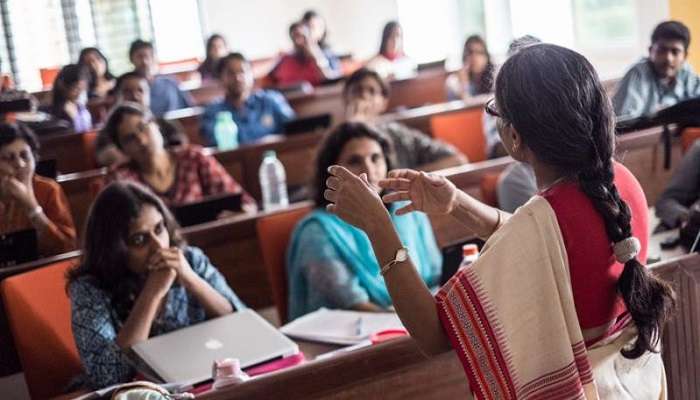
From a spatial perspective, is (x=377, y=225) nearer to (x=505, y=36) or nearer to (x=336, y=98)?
(x=336, y=98)

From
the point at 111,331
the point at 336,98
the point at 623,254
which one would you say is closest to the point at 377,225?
the point at 623,254

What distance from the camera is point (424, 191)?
5.00 ft

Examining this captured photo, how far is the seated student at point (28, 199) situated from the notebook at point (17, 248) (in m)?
0.03

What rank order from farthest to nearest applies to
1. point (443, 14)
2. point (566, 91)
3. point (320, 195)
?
point (443, 14), point (320, 195), point (566, 91)

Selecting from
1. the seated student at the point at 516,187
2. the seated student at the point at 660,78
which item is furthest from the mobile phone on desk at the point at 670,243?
the seated student at the point at 660,78

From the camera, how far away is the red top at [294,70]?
7707 mm

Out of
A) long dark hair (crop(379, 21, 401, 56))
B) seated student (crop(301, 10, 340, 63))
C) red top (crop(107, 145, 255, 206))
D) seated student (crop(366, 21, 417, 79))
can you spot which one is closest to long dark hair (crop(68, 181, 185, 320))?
red top (crop(107, 145, 255, 206))

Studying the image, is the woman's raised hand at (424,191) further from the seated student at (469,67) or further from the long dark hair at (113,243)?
the seated student at (469,67)

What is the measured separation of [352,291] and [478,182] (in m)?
0.78

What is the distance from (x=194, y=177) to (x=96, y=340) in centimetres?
182

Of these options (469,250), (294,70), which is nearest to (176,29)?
(294,70)

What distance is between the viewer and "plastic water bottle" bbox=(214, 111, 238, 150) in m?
5.44

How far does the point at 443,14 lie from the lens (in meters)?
10.3

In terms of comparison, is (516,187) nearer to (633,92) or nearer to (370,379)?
(633,92)
